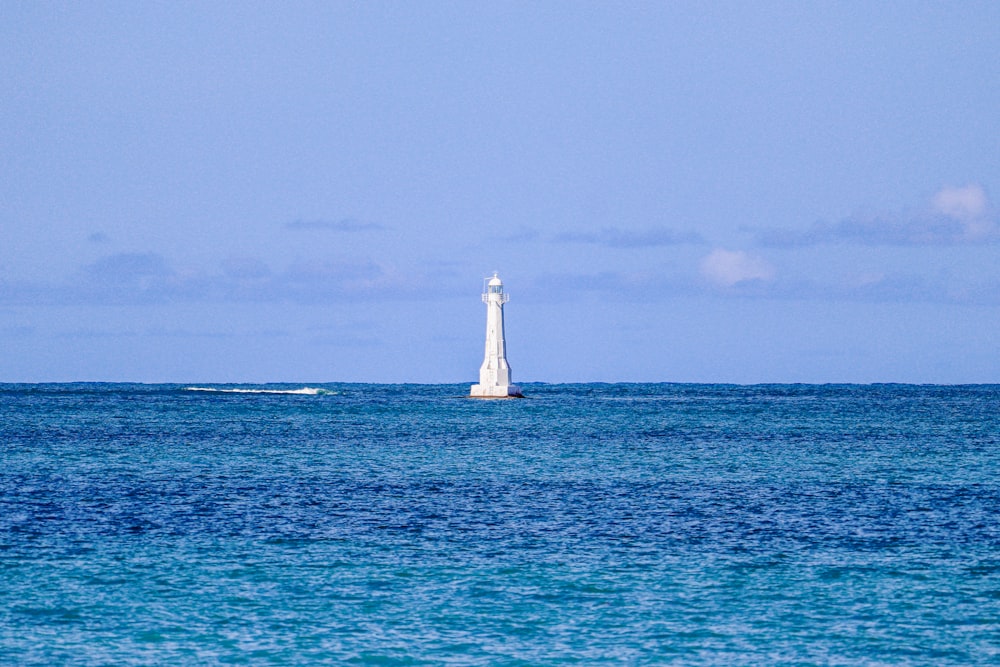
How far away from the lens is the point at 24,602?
22766 mm

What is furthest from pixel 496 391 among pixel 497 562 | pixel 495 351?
pixel 497 562

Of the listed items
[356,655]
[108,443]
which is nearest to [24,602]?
[356,655]

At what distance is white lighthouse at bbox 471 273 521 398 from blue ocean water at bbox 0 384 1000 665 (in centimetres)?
5697

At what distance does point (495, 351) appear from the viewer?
115 m

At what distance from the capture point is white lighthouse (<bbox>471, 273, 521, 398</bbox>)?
112m

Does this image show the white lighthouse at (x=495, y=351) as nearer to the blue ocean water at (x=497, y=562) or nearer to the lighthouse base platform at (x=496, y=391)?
the lighthouse base platform at (x=496, y=391)

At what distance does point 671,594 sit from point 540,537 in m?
7.06

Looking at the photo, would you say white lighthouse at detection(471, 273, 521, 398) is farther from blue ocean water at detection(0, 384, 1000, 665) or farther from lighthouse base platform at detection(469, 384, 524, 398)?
blue ocean water at detection(0, 384, 1000, 665)

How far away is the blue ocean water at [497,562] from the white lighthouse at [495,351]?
57.0 m

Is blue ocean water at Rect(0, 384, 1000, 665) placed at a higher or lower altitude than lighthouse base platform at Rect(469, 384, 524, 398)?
lower

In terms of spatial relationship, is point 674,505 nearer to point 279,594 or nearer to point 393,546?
point 393,546

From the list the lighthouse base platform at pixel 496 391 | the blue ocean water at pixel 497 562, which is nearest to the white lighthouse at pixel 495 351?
the lighthouse base platform at pixel 496 391

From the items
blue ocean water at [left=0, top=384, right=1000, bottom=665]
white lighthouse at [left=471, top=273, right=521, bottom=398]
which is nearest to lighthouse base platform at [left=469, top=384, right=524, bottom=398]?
white lighthouse at [left=471, top=273, right=521, bottom=398]

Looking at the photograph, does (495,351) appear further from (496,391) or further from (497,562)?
(497,562)
